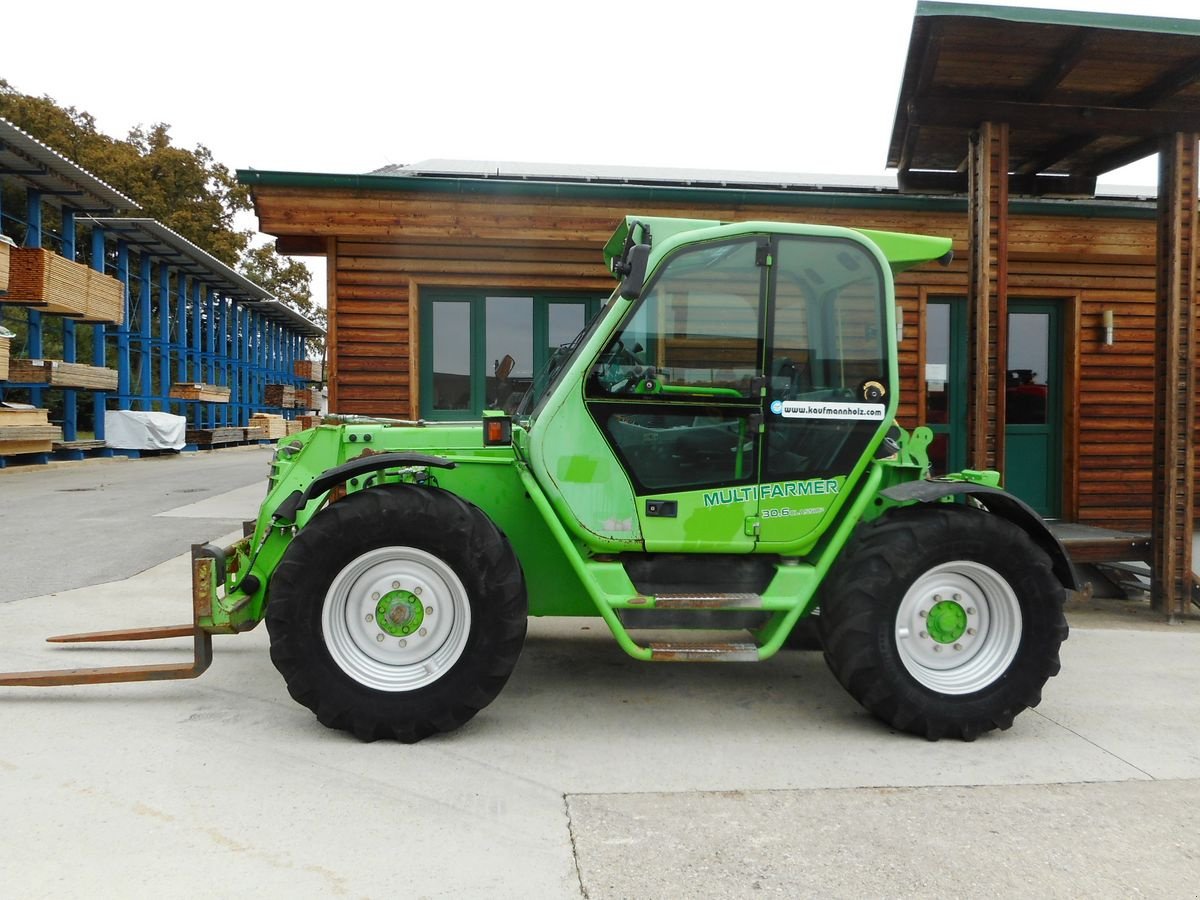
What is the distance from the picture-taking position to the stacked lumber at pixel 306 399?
1623 inches

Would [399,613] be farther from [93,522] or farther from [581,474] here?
[93,522]

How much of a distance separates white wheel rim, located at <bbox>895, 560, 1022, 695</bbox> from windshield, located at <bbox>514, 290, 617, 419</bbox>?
1.91 m

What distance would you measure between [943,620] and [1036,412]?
6548 millimetres

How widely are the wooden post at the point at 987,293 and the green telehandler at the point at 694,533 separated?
7.13 feet

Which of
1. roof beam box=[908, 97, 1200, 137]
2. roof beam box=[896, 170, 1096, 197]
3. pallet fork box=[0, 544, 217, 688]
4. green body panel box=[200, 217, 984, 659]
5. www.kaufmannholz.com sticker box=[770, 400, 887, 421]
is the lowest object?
pallet fork box=[0, 544, 217, 688]

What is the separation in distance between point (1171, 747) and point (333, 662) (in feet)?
12.3

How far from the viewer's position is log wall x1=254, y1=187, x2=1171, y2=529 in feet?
26.3

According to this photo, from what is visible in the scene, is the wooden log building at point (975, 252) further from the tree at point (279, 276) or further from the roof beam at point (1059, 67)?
the tree at point (279, 276)

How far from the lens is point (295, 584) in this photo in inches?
136

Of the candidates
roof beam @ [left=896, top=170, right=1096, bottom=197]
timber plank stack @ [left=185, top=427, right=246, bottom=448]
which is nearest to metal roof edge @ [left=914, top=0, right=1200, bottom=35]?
roof beam @ [left=896, top=170, right=1096, bottom=197]

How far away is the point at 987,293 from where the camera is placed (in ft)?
19.5

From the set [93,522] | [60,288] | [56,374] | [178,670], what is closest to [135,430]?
[56,374]

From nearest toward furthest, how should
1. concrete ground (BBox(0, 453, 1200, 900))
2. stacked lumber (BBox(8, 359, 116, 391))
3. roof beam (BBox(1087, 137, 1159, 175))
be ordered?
concrete ground (BBox(0, 453, 1200, 900))
roof beam (BBox(1087, 137, 1159, 175))
stacked lumber (BBox(8, 359, 116, 391))

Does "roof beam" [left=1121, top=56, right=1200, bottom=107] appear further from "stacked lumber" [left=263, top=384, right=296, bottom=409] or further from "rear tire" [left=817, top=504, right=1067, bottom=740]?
"stacked lumber" [left=263, top=384, right=296, bottom=409]
